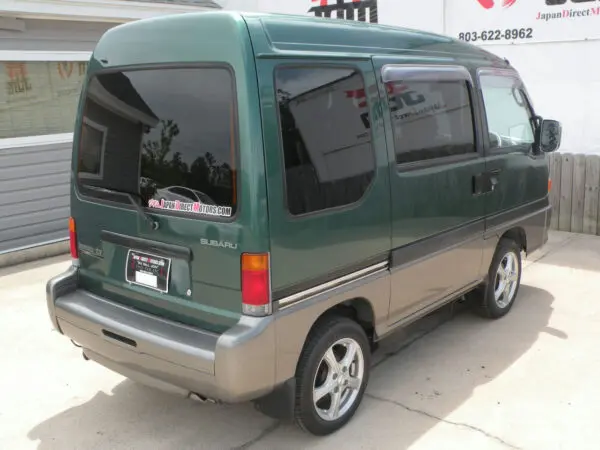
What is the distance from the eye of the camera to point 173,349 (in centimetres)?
282

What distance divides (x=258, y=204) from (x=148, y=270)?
796 millimetres

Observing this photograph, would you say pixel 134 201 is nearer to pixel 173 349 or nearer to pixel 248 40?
pixel 173 349

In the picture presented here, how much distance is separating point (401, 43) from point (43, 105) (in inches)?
205

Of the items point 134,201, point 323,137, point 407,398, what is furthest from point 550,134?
point 134,201

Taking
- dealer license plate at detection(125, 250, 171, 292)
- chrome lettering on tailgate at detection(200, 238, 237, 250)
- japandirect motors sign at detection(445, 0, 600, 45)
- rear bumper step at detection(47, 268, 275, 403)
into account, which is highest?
japandirect motors sign at detection(445, 0, 600, 45)

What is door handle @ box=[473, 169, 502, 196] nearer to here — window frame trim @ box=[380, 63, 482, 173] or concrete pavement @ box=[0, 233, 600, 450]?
window frame trim @ box=[380, 63, 482, 173]

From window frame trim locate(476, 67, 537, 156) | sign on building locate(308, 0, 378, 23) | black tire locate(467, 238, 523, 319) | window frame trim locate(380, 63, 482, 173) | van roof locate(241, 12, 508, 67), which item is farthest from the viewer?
sign on building locate(308, 0, 378, 23)

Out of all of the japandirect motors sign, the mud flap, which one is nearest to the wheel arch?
the mud flap

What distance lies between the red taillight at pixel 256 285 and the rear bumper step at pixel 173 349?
5cm

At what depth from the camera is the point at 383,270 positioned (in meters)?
3.43

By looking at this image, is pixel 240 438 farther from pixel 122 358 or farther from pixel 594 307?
pixel 594 307

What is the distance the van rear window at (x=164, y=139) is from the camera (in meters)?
2.77

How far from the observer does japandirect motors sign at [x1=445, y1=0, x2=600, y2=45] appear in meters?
7.12

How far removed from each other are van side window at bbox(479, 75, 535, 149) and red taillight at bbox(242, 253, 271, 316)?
2.41 metres
